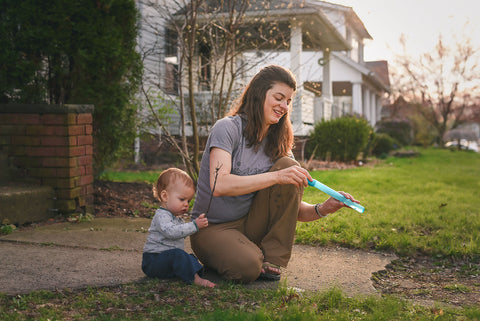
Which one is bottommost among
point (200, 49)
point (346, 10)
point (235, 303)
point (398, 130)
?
point (235, 303)

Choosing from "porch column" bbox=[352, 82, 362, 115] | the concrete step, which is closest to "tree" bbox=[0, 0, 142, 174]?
the concrete step

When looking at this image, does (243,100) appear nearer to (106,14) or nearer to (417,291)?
(417,291)

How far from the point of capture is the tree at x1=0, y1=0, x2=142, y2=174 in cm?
472

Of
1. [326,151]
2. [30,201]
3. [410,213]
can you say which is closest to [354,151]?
[326,151]

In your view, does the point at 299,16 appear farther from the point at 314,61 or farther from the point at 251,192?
the point at 251,192

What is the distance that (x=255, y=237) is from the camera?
3.29 m

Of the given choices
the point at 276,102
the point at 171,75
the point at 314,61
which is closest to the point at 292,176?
the point at 276,102

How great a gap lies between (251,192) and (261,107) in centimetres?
54

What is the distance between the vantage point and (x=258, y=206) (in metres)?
3.23

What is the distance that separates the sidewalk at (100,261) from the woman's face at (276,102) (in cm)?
103

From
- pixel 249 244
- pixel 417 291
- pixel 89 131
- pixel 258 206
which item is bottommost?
pixel 417 291

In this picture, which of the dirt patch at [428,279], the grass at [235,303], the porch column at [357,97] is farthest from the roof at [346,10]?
the porch column at [357,97]

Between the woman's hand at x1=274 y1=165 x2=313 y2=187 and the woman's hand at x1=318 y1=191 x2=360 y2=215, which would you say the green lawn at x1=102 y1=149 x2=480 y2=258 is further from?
the woman's hand at x1=274 y1=165 x2=313 y2=187

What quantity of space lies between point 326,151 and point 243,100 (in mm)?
9123
